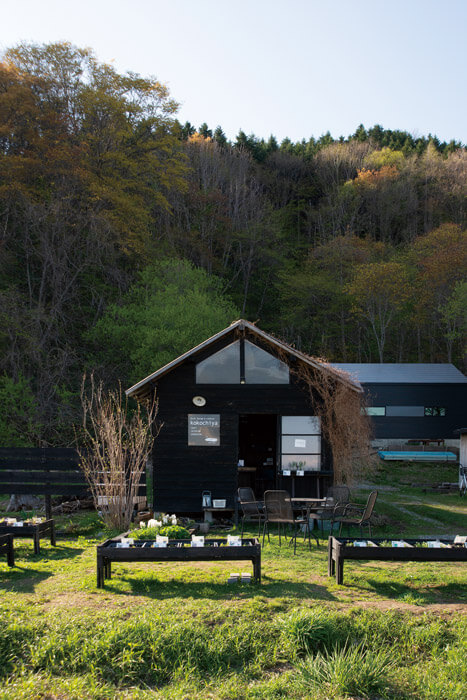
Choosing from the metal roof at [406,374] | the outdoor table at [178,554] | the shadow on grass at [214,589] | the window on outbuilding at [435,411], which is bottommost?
the shadow on grass at [214,589]

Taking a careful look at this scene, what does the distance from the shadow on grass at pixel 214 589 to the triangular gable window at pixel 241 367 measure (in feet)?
19.4

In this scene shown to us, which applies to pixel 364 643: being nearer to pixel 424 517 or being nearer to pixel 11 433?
pixel 424 517

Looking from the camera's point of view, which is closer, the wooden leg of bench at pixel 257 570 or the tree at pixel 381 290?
the wooden leg of bench at pixel 257 570

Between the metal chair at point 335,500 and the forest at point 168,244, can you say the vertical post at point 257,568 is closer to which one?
the metal chair at point 335,500

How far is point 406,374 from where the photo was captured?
26234mm

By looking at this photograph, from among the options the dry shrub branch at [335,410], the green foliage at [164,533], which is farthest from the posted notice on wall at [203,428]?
the green foliage at [164,533]

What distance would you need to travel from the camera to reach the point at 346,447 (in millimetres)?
12812

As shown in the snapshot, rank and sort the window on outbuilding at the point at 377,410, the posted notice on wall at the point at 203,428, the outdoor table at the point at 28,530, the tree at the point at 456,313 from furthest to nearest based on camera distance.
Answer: the tree at the point at 456,313, the window on outbuilding at the point at 377,410, the posted notice on wall at the point at 203,428, the outdoor table at the point at 28,530

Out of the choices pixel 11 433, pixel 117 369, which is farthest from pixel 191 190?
pixel 11 433

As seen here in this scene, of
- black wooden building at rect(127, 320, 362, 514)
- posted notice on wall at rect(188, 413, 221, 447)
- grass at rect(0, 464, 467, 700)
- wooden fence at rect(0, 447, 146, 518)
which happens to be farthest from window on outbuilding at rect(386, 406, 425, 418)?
grass at rect(0, 464, 467, 700)

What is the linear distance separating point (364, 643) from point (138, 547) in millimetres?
2820

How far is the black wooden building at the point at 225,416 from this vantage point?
12727 millimetres

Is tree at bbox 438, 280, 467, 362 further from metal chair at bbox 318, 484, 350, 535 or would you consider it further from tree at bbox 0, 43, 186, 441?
metal chair at bbox 318, 484, 350, 535

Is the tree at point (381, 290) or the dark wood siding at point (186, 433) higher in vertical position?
the tree at point (381, 290)
